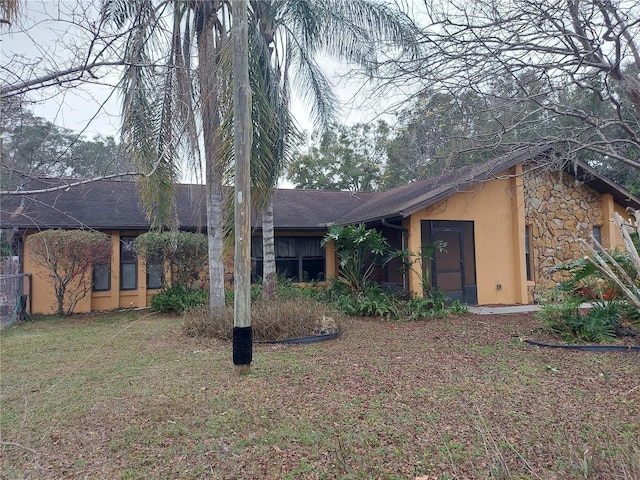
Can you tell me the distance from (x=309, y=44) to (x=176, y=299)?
7.04 m

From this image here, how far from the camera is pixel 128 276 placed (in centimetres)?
1270

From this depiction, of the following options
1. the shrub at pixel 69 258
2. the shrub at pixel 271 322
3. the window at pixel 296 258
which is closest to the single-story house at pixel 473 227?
the shrub at pixel 69 258

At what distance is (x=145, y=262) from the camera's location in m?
11.8

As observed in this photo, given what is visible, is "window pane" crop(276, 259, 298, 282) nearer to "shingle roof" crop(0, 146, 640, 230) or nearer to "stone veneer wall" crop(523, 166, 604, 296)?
"shingle roof" crop(0, 146, 640, 230)

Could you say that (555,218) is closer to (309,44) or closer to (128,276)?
(309,44)

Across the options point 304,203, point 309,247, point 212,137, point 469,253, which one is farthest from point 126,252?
point 469,253

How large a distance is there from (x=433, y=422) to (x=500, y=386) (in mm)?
1418

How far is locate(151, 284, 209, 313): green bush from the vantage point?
11.1 m

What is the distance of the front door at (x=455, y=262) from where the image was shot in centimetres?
1179

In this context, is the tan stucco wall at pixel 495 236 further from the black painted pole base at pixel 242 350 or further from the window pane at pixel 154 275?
the window pane at pixel 154 275

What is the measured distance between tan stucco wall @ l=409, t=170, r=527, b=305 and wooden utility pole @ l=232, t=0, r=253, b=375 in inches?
296

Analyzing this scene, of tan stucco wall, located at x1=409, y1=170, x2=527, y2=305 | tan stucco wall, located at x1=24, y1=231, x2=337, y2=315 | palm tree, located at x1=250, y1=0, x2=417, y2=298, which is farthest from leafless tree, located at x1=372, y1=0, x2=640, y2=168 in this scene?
tan stucco wall, located at x1=24, y1=231, x2=337, y2=315

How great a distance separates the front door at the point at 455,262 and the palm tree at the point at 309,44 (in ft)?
14.4

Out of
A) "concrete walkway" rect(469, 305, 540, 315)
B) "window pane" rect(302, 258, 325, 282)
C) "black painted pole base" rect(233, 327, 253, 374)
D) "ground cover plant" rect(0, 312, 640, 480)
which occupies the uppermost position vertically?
"window pane" rect(302, 258, 325, 282)
